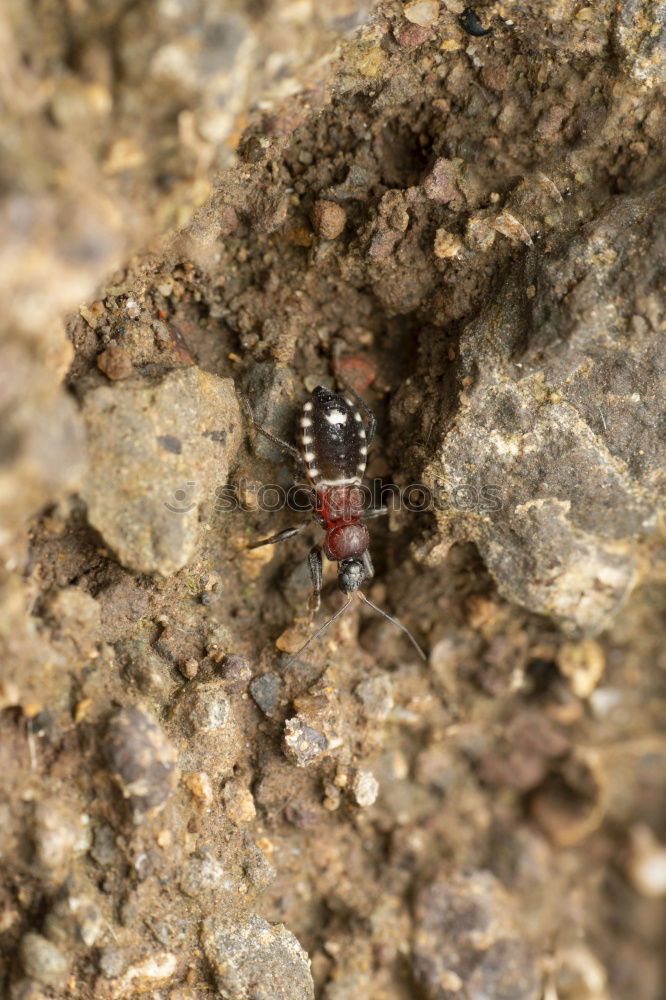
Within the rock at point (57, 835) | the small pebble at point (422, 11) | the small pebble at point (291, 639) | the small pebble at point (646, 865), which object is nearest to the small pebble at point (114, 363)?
the small pebble at point (291, 639)

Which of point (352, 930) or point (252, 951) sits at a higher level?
point (252, 951)

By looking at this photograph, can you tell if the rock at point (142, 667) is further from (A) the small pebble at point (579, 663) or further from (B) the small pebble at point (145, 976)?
(A) the small pebble at point (579, 663)

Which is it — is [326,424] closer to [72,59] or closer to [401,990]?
[72,59]

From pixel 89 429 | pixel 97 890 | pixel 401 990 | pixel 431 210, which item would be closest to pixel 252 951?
pixel 97 890

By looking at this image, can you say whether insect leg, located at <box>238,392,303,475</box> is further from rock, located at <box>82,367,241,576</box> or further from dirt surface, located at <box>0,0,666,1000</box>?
rock, located at <box>82,367,241,576</box>

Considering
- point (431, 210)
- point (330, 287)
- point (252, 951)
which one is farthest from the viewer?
point (330, 287)

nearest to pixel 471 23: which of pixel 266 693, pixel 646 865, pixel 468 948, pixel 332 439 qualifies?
pixel 332 439
